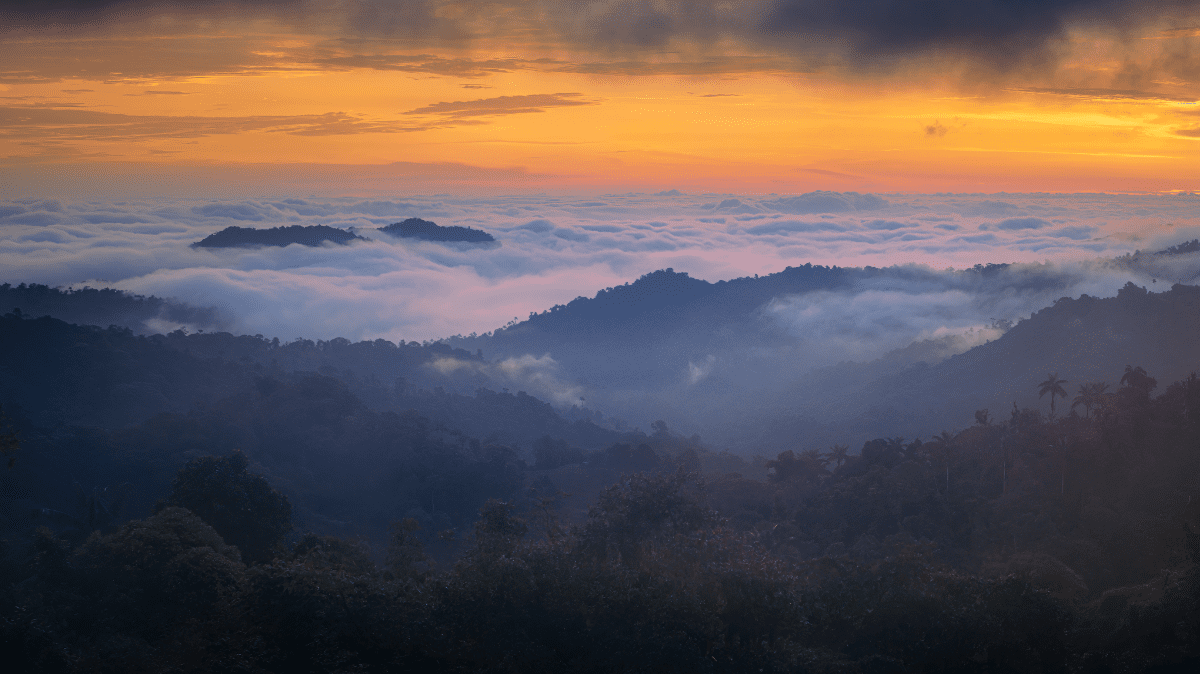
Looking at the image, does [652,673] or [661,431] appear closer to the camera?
[652,673]

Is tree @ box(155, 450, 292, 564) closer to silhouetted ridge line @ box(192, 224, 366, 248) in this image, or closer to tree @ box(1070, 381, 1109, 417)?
tree @ box(1070, 381, 1109, 417)

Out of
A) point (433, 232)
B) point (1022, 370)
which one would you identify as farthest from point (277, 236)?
point (1022, 370)

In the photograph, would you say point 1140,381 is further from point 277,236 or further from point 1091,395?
point 277,236

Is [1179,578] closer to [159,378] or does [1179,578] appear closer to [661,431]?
[661,431]

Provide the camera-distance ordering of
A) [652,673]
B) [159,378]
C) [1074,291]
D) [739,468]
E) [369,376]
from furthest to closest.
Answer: [1074,291]
[369,376]
[159,378]
[739,468]
[652,673]

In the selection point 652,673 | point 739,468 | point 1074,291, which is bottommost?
point 739,468

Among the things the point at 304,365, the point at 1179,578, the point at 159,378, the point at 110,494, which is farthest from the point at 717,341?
the point at 1179,578

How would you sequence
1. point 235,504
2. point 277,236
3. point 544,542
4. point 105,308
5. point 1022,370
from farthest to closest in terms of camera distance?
point 277,236 → point 105,308 → point 1022,370 → point 235,504 → point 544,542
